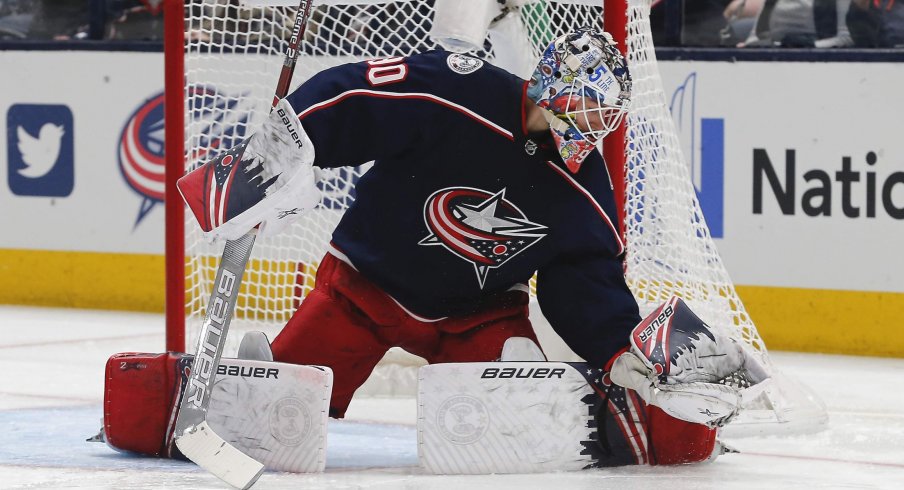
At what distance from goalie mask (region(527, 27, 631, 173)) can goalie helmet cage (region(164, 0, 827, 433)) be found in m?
0.53

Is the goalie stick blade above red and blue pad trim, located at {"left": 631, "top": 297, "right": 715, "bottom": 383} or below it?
below

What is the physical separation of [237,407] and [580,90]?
2.83 ft

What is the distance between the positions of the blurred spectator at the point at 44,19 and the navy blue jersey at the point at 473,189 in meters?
3.34

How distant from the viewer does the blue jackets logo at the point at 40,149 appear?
19.6 feet

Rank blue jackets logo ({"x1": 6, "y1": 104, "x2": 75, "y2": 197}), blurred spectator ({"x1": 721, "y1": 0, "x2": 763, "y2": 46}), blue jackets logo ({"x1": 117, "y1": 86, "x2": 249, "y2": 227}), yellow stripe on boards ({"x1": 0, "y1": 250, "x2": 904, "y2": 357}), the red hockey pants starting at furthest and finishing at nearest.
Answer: blue jackets logo ({"x1": 6, "y1": 104, "x2": 75, "y2": 197}) < blue jackets logo ({"x1": 117, "y1": 86, "x2": 249, "y2": 227}) < blurred spectator ({"x1": 721, "y1": 0, "x2": 763, "y2": 46}) < yellow stripe on boards ({"x1": 0, "y1": 250, "x2": 904, "y2": 357}) < the red hockey pants

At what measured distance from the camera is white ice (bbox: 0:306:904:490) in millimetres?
2781

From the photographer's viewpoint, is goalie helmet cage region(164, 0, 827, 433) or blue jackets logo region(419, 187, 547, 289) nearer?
blue jackets logo region(419, 187, 547, 289)

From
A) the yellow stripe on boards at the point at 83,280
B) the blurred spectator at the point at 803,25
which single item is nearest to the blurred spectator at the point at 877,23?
the blurred spectator at the point at 803,25

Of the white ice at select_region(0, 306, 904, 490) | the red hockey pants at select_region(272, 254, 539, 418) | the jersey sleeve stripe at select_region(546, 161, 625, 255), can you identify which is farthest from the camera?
the red hockey pants at select_region(272, 254, 539, 418)

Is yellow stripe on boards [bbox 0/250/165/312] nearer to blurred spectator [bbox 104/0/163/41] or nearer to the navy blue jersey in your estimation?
blurred spectator [bbox 104/0/163/41]

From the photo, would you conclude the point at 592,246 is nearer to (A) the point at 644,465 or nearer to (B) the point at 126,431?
(A) the point at 644,465

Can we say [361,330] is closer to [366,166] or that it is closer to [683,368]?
[683,368]

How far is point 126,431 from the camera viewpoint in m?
2.98

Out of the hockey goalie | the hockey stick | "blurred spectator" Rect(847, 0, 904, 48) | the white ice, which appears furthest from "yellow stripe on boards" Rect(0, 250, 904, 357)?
the hockey stick
